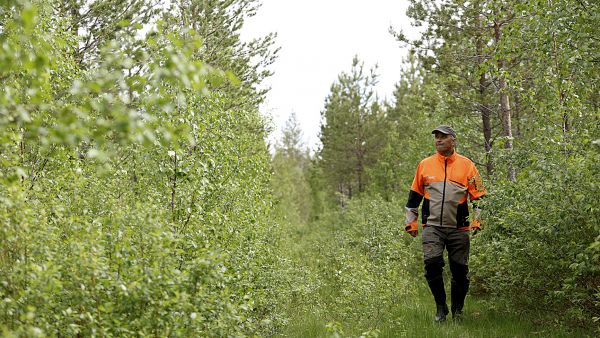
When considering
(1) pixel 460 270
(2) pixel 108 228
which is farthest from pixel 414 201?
(2) pixel 108 228

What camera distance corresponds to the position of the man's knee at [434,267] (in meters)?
6.54

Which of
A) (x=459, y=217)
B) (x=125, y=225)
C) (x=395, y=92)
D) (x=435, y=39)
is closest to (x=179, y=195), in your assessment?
(x=125, y=225)

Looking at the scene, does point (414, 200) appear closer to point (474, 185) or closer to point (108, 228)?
point (474, 185)

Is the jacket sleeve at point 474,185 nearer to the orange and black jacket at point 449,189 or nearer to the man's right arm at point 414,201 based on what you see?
the orange and black jacket at point 449,189

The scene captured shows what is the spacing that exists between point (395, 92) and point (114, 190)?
22.6 metres

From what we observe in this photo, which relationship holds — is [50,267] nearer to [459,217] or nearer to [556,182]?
[556,182]

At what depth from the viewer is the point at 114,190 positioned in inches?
270

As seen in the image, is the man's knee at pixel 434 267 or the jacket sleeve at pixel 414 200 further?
the jacket sleeve at pixel 414 200

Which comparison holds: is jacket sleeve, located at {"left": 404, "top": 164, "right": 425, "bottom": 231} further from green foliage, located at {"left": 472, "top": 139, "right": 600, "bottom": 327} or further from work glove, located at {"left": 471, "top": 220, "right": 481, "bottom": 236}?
green foliage, located at {"left": 472, "top": 139, "right": 600, "bottom": 327}

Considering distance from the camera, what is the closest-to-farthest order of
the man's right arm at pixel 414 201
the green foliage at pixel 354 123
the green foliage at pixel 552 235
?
the green foliage at pixel 552 235 < the man's right arm at pixel 414 201 < the green foliage at pixel 354 123

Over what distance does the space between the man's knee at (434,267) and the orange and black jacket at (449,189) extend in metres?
0.41

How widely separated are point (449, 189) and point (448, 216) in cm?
32

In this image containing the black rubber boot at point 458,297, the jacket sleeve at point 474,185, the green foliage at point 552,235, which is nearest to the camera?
the green foliage at point 552,235

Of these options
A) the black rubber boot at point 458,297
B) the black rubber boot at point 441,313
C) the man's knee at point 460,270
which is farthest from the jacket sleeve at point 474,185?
the black rubber boot at point 441,313
